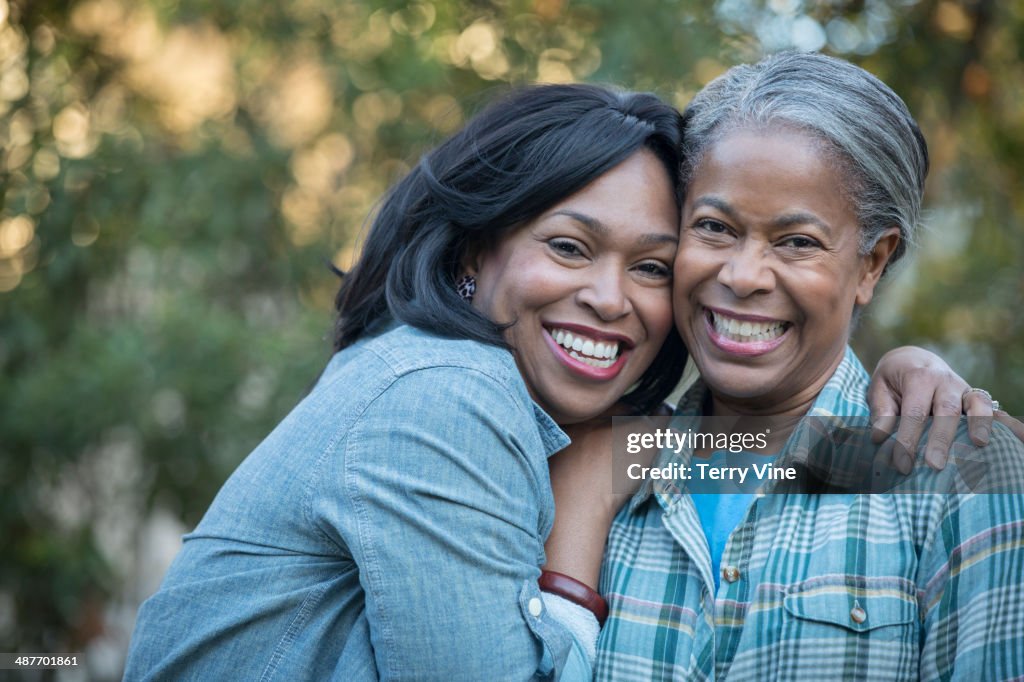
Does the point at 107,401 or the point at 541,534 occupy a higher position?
the point at 107,401

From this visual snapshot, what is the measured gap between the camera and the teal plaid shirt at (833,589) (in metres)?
1.76

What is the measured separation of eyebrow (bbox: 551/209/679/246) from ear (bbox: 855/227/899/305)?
0.42 m

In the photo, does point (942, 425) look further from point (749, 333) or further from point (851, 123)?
point (851, 123)

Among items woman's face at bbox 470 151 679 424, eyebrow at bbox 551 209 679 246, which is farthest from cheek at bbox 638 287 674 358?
eyebrow at bbox 551 209 679 246

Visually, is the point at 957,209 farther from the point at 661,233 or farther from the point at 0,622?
the point at 0,622

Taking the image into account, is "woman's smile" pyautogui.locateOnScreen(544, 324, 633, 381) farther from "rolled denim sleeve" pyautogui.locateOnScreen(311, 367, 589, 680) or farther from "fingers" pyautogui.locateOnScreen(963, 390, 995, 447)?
"fingers" pyautogui.locateOnScreen(963, 390, 995, 447)

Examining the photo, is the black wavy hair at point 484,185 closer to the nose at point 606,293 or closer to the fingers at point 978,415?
the nose at point 606,293

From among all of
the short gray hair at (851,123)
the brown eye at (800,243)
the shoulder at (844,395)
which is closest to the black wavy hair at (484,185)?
the short gray hair at (851,123)

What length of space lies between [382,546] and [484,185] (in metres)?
0.92

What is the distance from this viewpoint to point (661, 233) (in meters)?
2.31

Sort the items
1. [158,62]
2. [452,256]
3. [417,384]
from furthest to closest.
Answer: [158,62], [452,256], [417,384]

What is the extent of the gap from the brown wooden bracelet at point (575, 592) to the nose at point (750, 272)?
69 centimetres

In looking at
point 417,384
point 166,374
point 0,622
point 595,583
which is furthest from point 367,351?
point 0,622

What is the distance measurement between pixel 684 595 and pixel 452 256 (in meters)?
0.94
